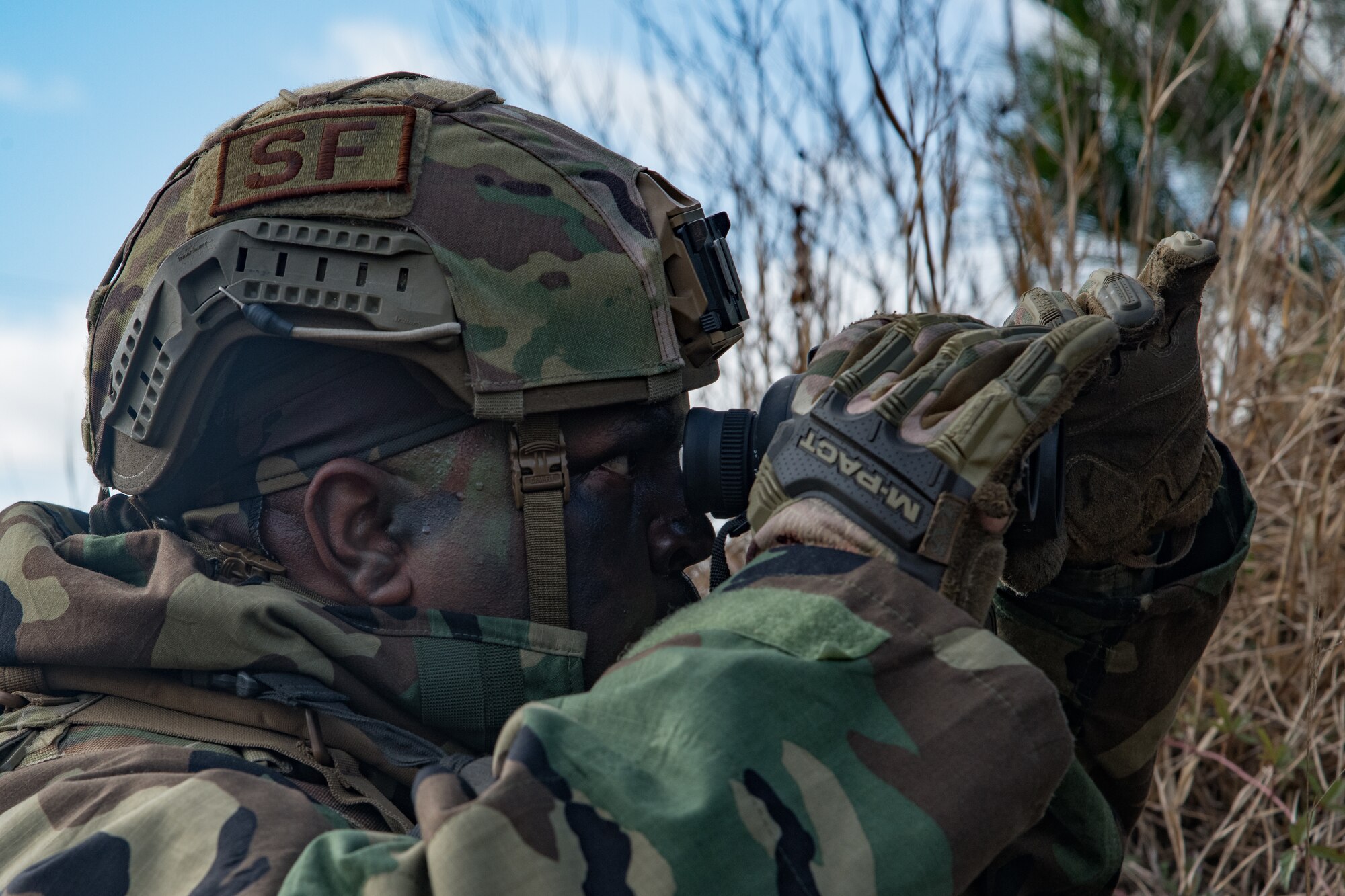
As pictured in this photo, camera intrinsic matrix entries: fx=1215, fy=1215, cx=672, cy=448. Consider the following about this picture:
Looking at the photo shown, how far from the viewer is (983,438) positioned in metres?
1.28

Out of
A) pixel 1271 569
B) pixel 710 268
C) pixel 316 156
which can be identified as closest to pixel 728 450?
pixel 710 268

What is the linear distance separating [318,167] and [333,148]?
0.04 metres

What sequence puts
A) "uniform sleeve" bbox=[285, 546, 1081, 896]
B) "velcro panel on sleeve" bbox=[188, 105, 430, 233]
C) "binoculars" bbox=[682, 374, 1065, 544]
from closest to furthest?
"uniform sleeve" bbox=[285, 546, 1081, 896] < "binoculars" bbox=[682, 374, 1065, 544] < "velcro panel on sleeve" bbox=[188, 105, 430, 233]

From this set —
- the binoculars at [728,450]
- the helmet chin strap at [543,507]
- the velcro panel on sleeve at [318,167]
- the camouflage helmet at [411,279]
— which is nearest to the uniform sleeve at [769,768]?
the binoculars at [728,450]

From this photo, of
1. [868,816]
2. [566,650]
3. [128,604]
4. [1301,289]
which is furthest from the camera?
[1301,289]

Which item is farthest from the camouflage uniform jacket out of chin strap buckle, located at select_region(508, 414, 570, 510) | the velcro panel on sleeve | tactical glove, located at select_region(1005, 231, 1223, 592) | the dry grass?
the dry grass

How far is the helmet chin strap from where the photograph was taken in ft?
5.65

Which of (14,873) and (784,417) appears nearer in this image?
(14,873)

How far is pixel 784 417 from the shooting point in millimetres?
1610

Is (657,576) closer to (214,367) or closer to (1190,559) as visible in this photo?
(214,367)

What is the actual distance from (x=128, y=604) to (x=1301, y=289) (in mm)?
3282

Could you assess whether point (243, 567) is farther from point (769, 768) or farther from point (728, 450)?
point (769, 768)

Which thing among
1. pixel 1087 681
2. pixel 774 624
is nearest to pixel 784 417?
pixel 774 624

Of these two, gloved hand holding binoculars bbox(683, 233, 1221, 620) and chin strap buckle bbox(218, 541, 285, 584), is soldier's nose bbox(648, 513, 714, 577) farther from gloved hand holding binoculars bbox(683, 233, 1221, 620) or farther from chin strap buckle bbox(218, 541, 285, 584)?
chin strap buckle bbox(218, 541, 285, 584)
